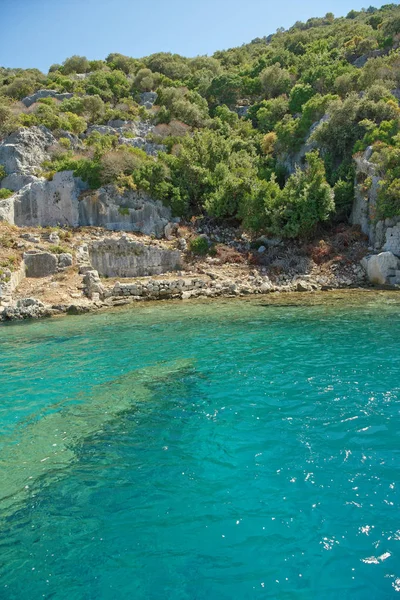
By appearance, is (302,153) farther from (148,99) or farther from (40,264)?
(148,99)

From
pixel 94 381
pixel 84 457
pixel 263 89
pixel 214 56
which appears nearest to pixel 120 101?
pixel 263 89

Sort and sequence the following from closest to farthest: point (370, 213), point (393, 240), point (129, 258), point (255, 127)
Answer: point (393, 240) → point (370, 213) → point (129, 258) → point (255, 127)

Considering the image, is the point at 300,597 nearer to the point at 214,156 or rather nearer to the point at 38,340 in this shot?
the point at 38,340

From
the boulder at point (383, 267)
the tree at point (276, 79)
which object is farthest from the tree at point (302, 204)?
the tree at point (276, 79)

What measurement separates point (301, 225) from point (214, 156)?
12.4m

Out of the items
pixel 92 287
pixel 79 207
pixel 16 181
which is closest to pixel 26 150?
pixel 16 181

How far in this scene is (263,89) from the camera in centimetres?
5622

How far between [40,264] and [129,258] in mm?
5946

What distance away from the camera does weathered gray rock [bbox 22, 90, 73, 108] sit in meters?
49.8

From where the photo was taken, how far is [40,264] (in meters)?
24.9

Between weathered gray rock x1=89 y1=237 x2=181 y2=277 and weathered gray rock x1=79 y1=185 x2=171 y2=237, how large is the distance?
3.43 metres

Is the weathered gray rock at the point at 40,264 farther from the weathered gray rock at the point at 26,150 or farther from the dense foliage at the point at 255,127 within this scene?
the weathered gray rock at the point at 26,150

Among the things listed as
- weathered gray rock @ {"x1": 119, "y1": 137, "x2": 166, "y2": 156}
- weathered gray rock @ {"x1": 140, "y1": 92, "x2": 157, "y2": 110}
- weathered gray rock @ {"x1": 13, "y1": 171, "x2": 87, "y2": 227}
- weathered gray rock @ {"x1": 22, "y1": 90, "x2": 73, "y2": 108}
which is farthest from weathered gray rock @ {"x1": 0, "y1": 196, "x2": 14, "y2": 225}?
weathered gray rock @ {"x1": 140, "y1": 92, "x2": 157, "y2": 110}

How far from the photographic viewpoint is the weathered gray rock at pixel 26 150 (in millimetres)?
35281
